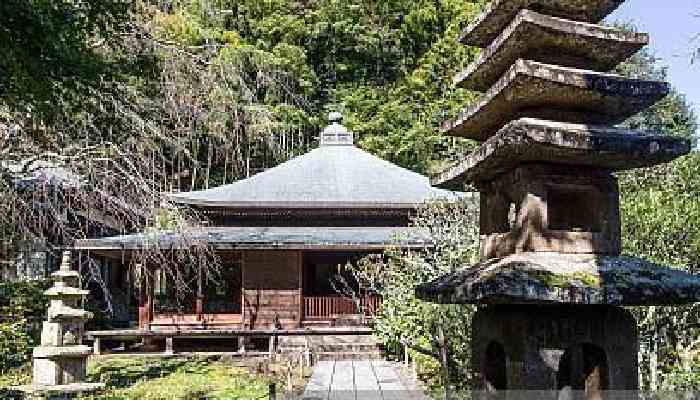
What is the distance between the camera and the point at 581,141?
469 cm

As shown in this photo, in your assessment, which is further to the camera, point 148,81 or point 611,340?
point 148,81

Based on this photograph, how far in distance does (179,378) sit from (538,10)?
1185 cm

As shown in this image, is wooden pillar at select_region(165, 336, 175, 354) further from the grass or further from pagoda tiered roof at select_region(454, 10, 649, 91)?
pagoda tiered roof at select_region(454, 10, 649, 91)

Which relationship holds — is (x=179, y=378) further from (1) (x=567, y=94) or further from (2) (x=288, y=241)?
(1) (x=567, y=94)

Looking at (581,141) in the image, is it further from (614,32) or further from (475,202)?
(475,202)

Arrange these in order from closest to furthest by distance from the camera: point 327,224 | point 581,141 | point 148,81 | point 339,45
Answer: point 581,141 < point 148,81 < point 327,224 < point 339,45

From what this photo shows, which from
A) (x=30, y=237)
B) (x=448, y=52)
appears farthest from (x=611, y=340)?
(x=448, y=52)

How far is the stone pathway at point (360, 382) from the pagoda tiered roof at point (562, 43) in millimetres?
6774

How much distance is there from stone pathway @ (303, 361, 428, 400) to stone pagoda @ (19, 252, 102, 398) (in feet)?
12.7

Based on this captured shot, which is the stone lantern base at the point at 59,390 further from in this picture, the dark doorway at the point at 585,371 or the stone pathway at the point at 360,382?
the dark doorway at the point at 585,371

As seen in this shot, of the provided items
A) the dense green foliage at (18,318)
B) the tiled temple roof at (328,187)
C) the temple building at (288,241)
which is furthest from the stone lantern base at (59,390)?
the tiled temple roof at (328,187)

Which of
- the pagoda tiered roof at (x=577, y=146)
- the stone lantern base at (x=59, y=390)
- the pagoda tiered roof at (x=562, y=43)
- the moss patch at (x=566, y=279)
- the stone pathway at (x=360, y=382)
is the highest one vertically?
the pagoda tiered roof at (x=562, y=43)

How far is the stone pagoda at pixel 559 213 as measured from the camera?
4543 mm

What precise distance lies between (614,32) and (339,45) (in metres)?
30.4
